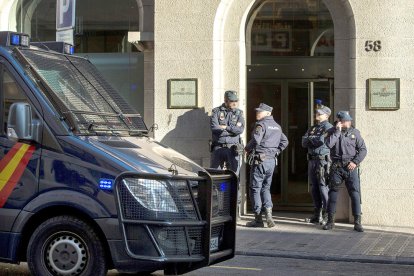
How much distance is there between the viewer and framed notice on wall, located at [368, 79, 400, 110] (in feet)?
47.9

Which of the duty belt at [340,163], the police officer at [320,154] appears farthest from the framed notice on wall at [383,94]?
the duty belt at [340,163]

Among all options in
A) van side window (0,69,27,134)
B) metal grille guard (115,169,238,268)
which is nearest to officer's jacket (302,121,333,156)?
metal grille guard (115,169,238,268)

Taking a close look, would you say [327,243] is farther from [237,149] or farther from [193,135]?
[193,135]

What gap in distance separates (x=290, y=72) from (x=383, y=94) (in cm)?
225

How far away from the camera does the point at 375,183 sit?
14.6 metres

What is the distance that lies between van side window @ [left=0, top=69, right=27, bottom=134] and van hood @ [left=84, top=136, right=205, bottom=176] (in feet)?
2.51

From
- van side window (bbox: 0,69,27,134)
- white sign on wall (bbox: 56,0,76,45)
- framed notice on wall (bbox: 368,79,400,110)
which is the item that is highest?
white sign on wall (bbox: 56,0,76,45)

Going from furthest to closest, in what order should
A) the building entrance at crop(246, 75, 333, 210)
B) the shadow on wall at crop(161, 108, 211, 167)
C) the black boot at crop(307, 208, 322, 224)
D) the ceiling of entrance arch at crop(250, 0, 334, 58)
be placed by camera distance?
the building entrance at crop(246, 75, 333, 210)
the ceiling of entrance arch at crop(250, 0, 334, 58)
the shadow on wall at crop(161, 108, 211, 167)
the black boot at crop(307, 208, 322, 224)

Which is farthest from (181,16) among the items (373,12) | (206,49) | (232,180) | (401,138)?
(232,180)

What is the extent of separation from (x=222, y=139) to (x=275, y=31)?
106 inches

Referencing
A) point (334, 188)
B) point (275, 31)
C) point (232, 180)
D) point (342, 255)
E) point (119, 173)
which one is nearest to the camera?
point (119, 173)

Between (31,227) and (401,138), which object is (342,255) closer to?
(401,138)

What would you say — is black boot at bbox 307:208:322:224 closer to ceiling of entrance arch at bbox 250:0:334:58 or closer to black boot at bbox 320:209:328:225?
black boot at bbox 320:209:328:225

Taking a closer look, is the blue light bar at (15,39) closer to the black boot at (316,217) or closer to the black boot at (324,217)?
the black boot at (324,217)
